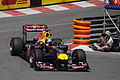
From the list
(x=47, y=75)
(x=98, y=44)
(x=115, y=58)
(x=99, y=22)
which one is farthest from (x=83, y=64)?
(x=99, y=22)

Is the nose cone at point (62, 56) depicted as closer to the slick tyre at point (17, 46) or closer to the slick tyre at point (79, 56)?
the slick tyre at point (79, 56)

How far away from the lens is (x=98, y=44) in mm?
17109

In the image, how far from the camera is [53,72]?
13070 millimetres

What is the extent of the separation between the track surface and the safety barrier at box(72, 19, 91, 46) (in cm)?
98

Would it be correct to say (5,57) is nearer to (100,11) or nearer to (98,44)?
(98,44)

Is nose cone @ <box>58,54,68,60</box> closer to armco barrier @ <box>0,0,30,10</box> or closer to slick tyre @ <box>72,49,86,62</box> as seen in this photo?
slick tyre @ <box>72,49,86,62</box>

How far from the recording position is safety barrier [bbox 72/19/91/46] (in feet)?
56.6

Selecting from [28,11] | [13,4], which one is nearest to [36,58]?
[28,11]

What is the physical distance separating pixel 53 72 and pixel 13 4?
1127 cm

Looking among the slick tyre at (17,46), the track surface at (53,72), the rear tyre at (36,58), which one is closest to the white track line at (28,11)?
the track surface at (53,72)

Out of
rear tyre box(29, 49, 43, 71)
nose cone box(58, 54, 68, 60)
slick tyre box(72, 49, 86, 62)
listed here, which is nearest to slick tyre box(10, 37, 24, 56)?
rear tyre box(29, 49, 43, 71)

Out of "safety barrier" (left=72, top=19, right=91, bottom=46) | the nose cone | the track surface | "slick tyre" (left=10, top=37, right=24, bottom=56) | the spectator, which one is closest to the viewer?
the track surface

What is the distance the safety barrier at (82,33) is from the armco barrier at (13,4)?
22.6 feet

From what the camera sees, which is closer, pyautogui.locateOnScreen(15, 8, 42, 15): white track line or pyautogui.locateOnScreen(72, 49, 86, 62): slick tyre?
pyautogui.locateOnScreen(72, 49, 86, 62): slick tyre
